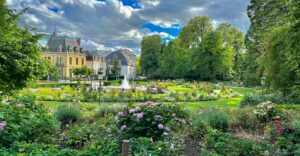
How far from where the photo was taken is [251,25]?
26.1m

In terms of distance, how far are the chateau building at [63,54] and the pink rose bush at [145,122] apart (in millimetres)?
45911

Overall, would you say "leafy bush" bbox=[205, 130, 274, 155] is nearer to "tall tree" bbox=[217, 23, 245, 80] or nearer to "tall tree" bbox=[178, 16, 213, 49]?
"tall tree" bbox=[217, 23, 245, 80]

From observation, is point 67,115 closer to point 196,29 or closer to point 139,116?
point 139,116

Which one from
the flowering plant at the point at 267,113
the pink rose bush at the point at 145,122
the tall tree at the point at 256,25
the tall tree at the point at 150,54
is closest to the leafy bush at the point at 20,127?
the pink rose bush at the point at 145,122

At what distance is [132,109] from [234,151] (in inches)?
87.6

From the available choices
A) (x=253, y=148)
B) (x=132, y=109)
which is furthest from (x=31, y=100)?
(x=253, y=148)

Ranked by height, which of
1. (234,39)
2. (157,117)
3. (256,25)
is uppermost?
(234,39)

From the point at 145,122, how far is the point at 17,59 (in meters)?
3.54

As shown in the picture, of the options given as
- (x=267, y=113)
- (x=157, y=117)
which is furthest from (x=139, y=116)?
(x=267, y=113)

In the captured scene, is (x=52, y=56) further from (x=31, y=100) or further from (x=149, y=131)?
(x=149, y=131)

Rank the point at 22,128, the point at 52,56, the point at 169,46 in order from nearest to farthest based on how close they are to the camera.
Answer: the point at 22,128 → the point at 169,46 → the point at 52,56

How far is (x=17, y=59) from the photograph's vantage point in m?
6.04

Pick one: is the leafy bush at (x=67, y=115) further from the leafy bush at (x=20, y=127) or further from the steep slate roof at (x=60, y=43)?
the steep slate roof at (x=60, y=43)

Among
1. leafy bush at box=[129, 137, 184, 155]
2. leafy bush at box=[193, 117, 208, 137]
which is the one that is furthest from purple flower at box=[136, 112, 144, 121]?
leafy bush at box=[193, 117, 208, 137]
